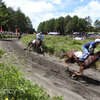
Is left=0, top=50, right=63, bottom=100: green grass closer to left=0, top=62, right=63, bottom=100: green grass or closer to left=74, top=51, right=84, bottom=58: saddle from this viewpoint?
left=0, top=62, right=63, bottom=100: green grass

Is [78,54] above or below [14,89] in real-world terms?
above

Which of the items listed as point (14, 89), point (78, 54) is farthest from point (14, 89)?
point (78, 54)

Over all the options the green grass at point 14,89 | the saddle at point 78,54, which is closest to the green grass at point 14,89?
the green grass at point 14,89

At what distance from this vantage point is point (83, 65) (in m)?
6.02

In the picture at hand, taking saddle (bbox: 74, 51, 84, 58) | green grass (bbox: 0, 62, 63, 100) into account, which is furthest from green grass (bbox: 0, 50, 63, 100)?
saddle (bbox: 74, 51, 84, 58)

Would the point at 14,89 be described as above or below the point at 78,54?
below

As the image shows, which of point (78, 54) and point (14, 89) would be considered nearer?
point (14, 89)

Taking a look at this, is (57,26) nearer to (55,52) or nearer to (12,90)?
(55,52)

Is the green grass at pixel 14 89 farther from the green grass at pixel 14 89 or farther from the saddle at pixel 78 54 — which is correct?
the saddle at pixel 78 54

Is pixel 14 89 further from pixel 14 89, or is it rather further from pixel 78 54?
pixel 78 54

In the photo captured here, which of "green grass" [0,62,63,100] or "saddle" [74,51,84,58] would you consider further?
"saddle" [74,51,84,58]

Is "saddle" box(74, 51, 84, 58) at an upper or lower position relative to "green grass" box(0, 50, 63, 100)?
upper

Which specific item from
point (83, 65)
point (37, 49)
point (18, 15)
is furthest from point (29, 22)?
point (83, 65)

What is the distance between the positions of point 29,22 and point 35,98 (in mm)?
93242
